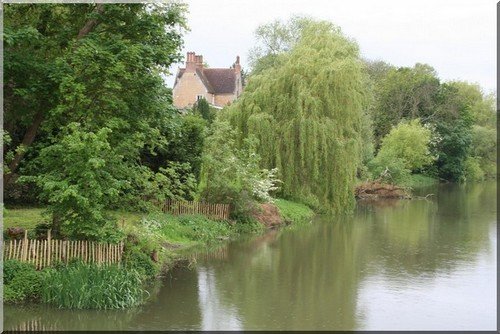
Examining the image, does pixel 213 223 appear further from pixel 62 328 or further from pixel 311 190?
pixel 62 328

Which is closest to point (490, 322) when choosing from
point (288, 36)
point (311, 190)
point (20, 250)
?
point (20, 250)

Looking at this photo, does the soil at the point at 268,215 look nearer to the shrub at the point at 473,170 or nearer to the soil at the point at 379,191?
the soil at the point at 379,191

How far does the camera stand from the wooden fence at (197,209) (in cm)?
2544

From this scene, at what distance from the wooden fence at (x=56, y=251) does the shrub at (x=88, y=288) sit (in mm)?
406

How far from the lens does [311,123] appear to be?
31469mm

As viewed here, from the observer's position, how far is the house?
62688 millimetres

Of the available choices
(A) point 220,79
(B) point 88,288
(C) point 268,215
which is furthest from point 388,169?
(B) point 88,288

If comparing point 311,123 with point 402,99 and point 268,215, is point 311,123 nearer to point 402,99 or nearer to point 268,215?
point 268,215

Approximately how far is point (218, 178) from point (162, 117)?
8359 mm

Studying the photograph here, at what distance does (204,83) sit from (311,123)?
3343cm

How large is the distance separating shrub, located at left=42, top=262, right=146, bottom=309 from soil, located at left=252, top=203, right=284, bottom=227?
13476 millimetres

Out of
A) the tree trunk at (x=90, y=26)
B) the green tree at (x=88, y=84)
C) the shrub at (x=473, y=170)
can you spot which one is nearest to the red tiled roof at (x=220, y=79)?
the shrub at (x=473, y=170)

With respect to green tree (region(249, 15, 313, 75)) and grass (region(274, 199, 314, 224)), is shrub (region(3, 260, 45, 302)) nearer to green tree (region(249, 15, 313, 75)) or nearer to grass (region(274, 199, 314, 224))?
grass (region(274, 199, 314, 224))

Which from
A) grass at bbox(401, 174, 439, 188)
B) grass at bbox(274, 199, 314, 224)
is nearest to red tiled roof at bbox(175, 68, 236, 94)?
grass at bbox(401, 174, 439, 188)
